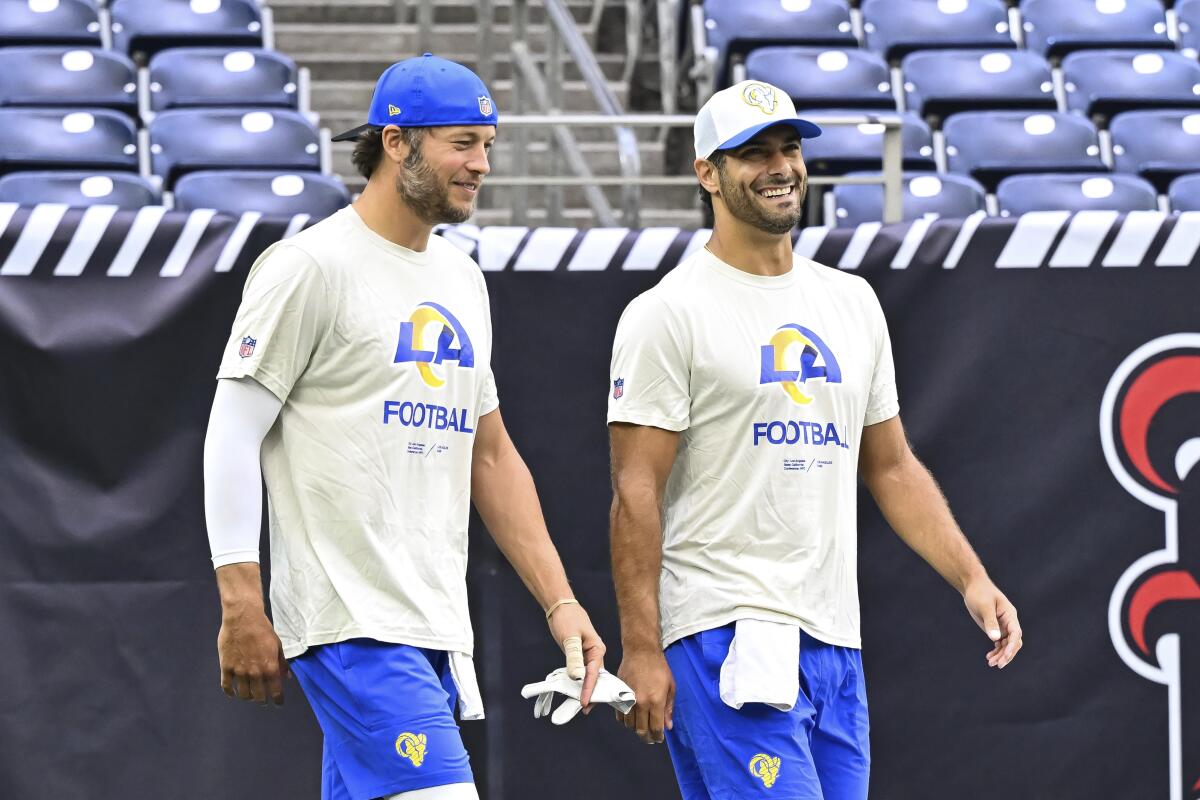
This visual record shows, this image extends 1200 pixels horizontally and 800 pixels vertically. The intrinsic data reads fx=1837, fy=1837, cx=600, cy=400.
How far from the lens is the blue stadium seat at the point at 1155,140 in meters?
8.60

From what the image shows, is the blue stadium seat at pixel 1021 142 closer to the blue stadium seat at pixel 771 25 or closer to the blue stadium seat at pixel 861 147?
the blue stadium seat at pixel 861 147

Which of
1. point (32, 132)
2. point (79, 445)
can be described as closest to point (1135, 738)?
point (79, 445)

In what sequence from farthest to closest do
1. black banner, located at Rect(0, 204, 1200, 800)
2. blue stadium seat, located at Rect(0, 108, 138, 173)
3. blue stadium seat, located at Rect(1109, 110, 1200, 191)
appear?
blue stadium seat, located at Rect(1109, 110, 1200, 191), blue stadium seat, located at Rect(0, 108, 138, 173), black banner, located at Rect(0, 204, 1200, 800)

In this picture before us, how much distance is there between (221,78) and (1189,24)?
204 inches

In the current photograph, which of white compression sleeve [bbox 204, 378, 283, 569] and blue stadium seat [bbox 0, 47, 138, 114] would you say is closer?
white compression sleeve [bbox 204, 378, 283, 569]

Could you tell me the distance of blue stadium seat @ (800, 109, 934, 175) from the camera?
7980 millimetres

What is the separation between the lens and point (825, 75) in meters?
8.73

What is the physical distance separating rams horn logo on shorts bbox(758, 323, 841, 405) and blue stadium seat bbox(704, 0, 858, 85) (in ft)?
16.4

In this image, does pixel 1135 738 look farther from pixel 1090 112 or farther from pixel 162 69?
pixel 162 69

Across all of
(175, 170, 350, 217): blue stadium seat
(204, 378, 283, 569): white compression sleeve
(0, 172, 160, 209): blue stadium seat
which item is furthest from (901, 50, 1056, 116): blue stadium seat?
(204, 378, 283, 569): white compression sleeve

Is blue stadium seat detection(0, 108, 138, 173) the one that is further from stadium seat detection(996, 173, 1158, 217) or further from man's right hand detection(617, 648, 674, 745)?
man's right hand detection(617, 648, 674, 745)

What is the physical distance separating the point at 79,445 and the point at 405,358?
1.96 meters

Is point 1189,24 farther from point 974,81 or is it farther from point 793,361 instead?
point 793,361

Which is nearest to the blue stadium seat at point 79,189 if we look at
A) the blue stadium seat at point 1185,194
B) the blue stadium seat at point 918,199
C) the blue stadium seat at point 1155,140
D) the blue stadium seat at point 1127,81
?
the blue stadium seat at point 918,199
